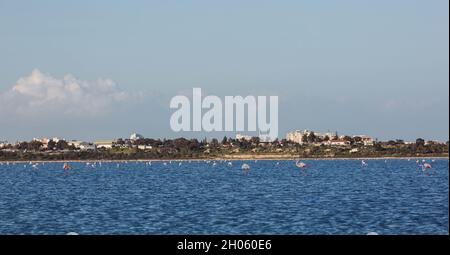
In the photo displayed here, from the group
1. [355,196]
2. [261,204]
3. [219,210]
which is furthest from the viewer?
[355,196]

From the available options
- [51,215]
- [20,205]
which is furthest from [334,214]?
[20,205]

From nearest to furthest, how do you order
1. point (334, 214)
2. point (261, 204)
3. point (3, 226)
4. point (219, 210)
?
point (3, 226) → point (334, 214) → point (219, 210) → point (261, 204)

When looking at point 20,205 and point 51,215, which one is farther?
point 20,205
